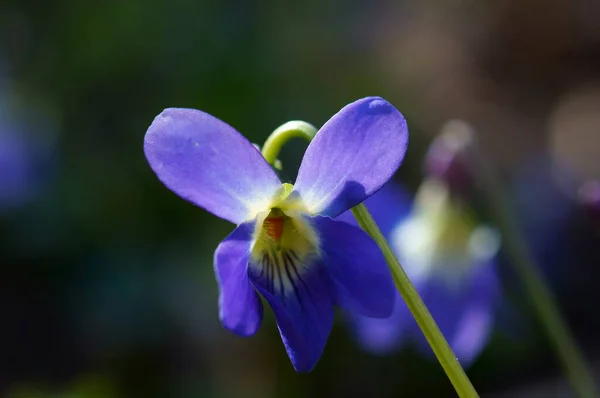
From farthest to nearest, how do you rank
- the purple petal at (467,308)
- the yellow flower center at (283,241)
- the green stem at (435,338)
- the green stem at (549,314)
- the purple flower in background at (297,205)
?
the purple petal at (467,308), the green stem at (549,314), the yellow flower center at (283,241), the purple flower in background at (297,205), the green stem at (435,338)

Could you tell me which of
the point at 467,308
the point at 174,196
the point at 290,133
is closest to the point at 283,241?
the point at 290,133

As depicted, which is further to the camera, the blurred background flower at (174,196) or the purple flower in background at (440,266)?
the blurred background flower at (174,196)

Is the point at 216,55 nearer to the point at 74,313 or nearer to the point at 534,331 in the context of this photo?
the point at 74,313

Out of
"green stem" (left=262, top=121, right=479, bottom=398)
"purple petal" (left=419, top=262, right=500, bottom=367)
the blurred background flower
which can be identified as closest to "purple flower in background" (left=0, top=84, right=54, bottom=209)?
the blurred background flower

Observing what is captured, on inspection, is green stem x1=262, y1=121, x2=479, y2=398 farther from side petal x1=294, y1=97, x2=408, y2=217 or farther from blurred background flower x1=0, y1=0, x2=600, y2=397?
blurred background flower x1=0, y1=0, x2=600, y2=397

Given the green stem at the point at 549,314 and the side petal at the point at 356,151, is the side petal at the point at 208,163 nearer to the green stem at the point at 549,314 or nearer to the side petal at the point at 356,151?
the side petal at the point at 356,151

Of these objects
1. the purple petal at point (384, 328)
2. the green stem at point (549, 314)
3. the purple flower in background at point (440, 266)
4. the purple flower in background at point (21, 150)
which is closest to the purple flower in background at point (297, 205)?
the green stem at point (549, 314)

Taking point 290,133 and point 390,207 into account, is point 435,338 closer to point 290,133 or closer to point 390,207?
point 290,133
